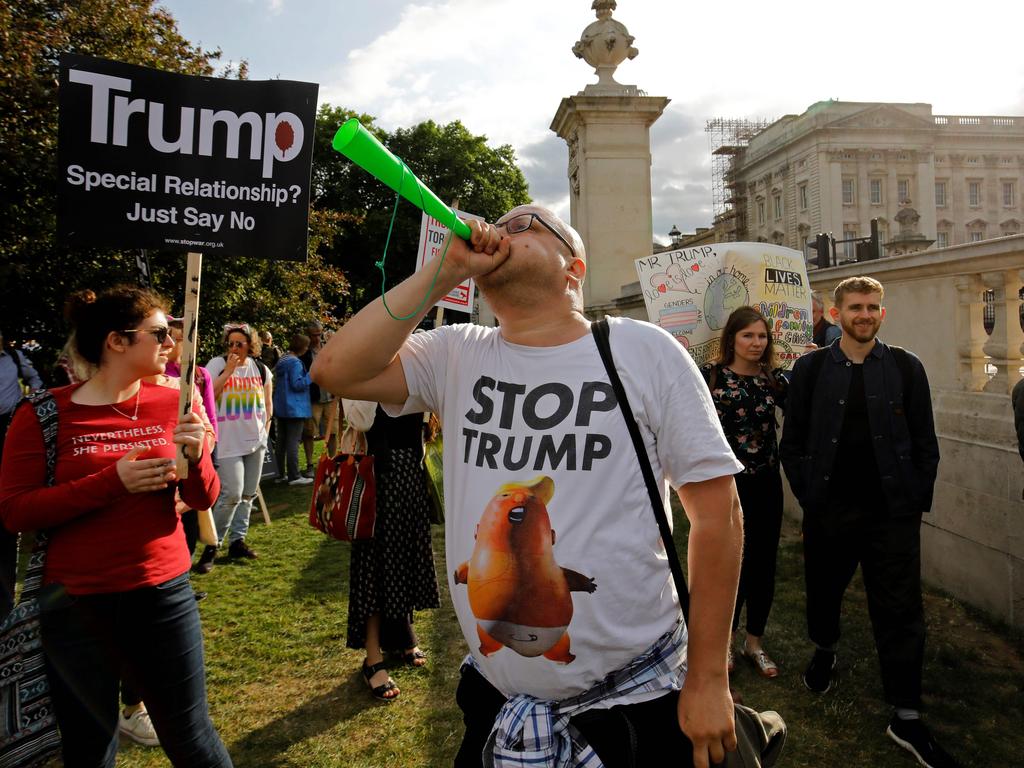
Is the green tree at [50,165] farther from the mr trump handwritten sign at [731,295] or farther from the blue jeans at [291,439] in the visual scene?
the mr trump handwritten sign at [731,295]

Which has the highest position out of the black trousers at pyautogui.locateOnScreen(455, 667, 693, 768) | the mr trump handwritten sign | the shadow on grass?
the mr trump handwritten sign

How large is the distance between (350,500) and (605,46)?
8.30 m

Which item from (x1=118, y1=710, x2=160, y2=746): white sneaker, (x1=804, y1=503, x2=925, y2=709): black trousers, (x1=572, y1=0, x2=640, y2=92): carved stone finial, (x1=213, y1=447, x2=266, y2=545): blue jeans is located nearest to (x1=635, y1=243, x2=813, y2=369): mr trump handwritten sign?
(x1=804, y1=503, x2=925, y2=709): black trousers

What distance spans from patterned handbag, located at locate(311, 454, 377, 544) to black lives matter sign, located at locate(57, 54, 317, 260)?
4.11ft

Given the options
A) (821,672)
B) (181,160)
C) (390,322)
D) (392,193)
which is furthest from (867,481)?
(392,193)

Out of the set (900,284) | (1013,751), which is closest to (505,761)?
(1013,751)

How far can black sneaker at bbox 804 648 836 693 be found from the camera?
13.0 ft

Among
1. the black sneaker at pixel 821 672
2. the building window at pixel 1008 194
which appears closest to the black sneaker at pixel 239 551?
the black sneaker at pixel 821 672

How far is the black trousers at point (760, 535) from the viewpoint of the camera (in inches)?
168

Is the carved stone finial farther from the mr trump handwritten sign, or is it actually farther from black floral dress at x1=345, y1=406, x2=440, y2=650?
black floral dress at x1=345, y1=406, x2=440, y2=650

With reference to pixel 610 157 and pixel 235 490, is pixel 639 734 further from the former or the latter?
pixel 610 157

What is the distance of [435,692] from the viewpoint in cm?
406

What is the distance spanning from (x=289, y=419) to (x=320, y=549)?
129 inches

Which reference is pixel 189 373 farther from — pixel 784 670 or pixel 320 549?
pixel 320 549
